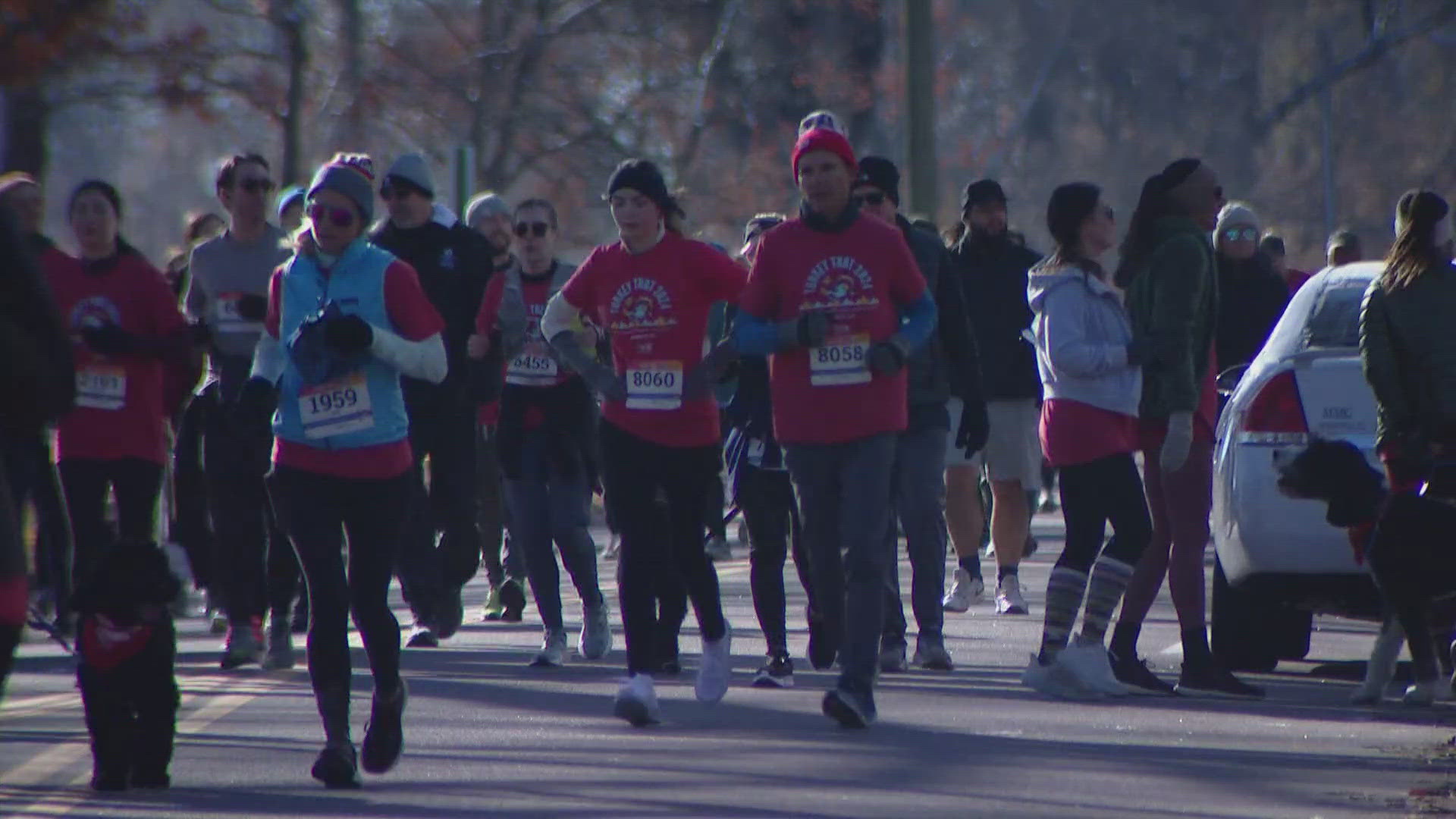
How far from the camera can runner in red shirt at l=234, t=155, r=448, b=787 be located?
300 inches

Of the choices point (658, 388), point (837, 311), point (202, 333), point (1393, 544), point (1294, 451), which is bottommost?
point (1393, 544)

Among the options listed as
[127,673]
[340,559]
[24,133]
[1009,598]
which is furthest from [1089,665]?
[24,133]

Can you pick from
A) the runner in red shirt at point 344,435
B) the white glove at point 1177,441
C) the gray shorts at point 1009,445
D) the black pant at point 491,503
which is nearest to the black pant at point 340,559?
the runner in red shirt at point 344,435

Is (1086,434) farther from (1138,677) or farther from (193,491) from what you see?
(193,491)

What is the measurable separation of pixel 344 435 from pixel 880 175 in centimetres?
339

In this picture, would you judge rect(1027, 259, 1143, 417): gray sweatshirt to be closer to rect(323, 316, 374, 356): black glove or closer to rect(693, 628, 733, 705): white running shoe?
rect(693, 628, 733, 705): white running shoe

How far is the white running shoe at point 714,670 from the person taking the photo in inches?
363

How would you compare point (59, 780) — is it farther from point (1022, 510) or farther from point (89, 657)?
point (1022, 510)

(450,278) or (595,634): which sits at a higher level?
(450,278)

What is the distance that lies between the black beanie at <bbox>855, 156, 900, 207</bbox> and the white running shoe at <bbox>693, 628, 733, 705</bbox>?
204cm

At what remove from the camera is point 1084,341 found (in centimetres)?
948

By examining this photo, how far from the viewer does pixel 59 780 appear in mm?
7902

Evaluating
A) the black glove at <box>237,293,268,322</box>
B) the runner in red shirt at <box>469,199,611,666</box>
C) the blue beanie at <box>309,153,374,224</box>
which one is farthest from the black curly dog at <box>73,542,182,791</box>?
the runner in red shirt at <box>469,199,611,666</box>

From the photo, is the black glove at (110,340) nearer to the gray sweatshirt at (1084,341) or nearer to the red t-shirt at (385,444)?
the red t-shirt at (385,444)
